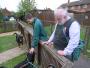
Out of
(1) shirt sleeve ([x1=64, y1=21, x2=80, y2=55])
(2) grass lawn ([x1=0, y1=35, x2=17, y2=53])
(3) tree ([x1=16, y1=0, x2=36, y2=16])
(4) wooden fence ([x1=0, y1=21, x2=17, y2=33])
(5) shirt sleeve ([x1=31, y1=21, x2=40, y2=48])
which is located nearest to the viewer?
(1) shirt sleeve ([x1=64, y1=21, x2=80, y2=55])

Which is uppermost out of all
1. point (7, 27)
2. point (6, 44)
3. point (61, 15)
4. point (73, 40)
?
point (61, 15)

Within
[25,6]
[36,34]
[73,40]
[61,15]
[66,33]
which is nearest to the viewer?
[73,40]

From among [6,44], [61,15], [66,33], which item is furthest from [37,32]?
[6,44]

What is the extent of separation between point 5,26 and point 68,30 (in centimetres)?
Answer: 2885

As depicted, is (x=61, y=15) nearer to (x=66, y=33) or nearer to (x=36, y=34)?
(x=66, y=33)

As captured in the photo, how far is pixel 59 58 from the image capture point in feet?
11.8

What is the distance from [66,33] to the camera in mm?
4348

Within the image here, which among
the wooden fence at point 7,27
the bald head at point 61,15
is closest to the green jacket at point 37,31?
the bald head at point 61,15

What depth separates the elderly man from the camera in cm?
409

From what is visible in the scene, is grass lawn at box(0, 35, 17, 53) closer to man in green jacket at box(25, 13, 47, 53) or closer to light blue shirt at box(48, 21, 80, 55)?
man in green jacket at box(25, 13, 47, 53)

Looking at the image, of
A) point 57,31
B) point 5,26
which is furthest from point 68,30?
point 5,26

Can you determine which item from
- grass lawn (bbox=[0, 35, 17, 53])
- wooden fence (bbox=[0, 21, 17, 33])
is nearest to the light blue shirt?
grass lawn (bbox=[0, 35, 17, 53])

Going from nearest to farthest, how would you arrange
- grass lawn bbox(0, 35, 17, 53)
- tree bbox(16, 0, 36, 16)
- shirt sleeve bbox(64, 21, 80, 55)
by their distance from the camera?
shirt sleeve bbox(64, 21, 80, 55)
grass lawn bbox(0, 35, 17, 53)
tree bbox(16, 0, 36, 16)

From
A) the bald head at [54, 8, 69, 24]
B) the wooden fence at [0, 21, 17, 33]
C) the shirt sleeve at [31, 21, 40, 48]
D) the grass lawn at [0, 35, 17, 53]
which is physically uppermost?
the bald head at [54, 8, 69, 24]
